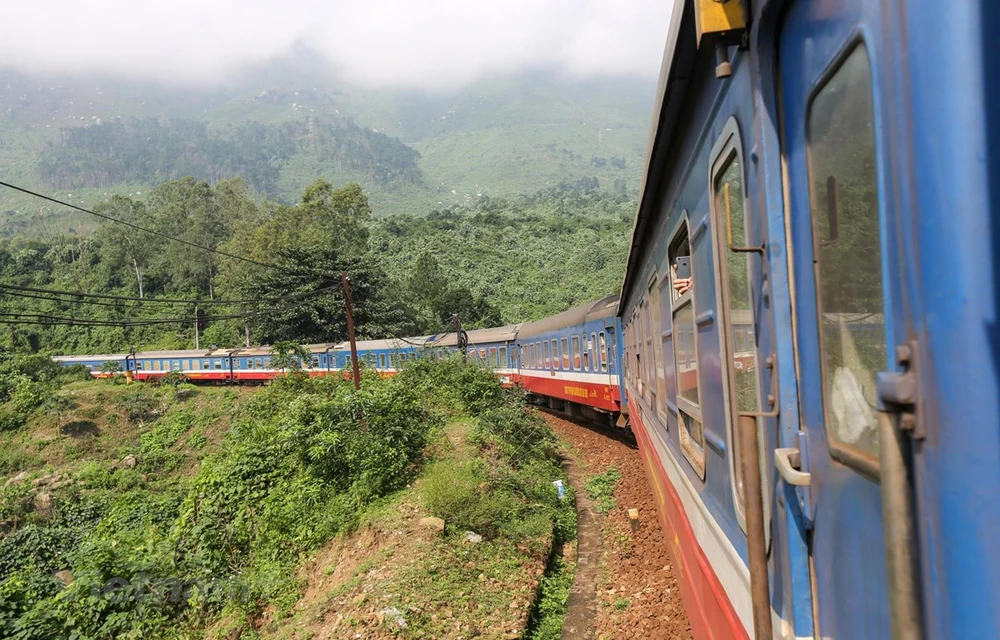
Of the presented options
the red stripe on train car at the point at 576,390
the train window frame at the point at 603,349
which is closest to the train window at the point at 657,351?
the red stripe on train car at the point at 576,390

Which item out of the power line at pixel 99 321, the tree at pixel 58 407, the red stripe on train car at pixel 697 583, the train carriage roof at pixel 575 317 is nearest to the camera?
the red stripe on train car at pixel 697 583

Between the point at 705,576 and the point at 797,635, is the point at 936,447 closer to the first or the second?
the point at 797,635

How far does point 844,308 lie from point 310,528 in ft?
34.3

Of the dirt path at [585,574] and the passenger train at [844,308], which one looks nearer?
the passenger train at [844,308]

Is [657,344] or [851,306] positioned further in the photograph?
[657,344]

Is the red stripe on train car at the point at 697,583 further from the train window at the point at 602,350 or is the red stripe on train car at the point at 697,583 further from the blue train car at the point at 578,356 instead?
the train window at the point at 602,350

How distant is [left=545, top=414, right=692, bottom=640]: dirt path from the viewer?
7.17 metres

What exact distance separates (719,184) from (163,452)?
33.1 metres

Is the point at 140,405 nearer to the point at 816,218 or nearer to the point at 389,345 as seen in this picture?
the point at 389,345

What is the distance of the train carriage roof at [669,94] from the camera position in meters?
2.72

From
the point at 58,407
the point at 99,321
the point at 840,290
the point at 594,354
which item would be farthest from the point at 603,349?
the point at 58,407

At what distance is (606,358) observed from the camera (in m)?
15.5

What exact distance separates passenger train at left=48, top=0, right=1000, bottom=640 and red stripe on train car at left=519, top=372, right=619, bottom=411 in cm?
1176

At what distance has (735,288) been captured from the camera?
262 cm
